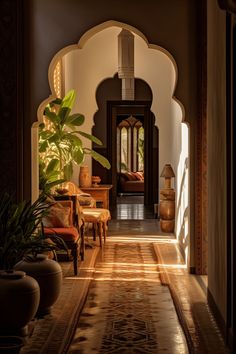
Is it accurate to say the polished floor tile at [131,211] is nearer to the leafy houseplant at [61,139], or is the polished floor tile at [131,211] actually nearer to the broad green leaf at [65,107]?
the leafy houseplant at [61,139]

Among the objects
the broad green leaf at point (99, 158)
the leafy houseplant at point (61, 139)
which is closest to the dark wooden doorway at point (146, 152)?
the broad green leaf at point (99, 158)

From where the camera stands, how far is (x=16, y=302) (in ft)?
14.5

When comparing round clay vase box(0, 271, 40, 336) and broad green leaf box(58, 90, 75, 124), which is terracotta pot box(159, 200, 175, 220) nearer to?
broad green leaf box(58, 90, 75, 124)

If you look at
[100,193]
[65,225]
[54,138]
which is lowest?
[65,225]

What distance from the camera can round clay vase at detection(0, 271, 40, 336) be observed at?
4426 mm

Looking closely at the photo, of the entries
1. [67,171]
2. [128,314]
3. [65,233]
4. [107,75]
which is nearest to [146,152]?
[107,75]

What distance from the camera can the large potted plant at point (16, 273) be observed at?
14.6 ft

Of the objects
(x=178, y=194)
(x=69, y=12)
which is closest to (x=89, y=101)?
(x=178, y=194)

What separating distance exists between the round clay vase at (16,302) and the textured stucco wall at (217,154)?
56.1 inches

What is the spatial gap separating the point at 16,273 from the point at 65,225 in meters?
3.21

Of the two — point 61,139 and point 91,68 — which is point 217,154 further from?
point 91,68

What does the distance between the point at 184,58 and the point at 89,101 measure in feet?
19.7

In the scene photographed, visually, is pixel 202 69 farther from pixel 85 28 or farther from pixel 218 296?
pixel 218 296

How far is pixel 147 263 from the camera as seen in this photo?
849 centimetres
